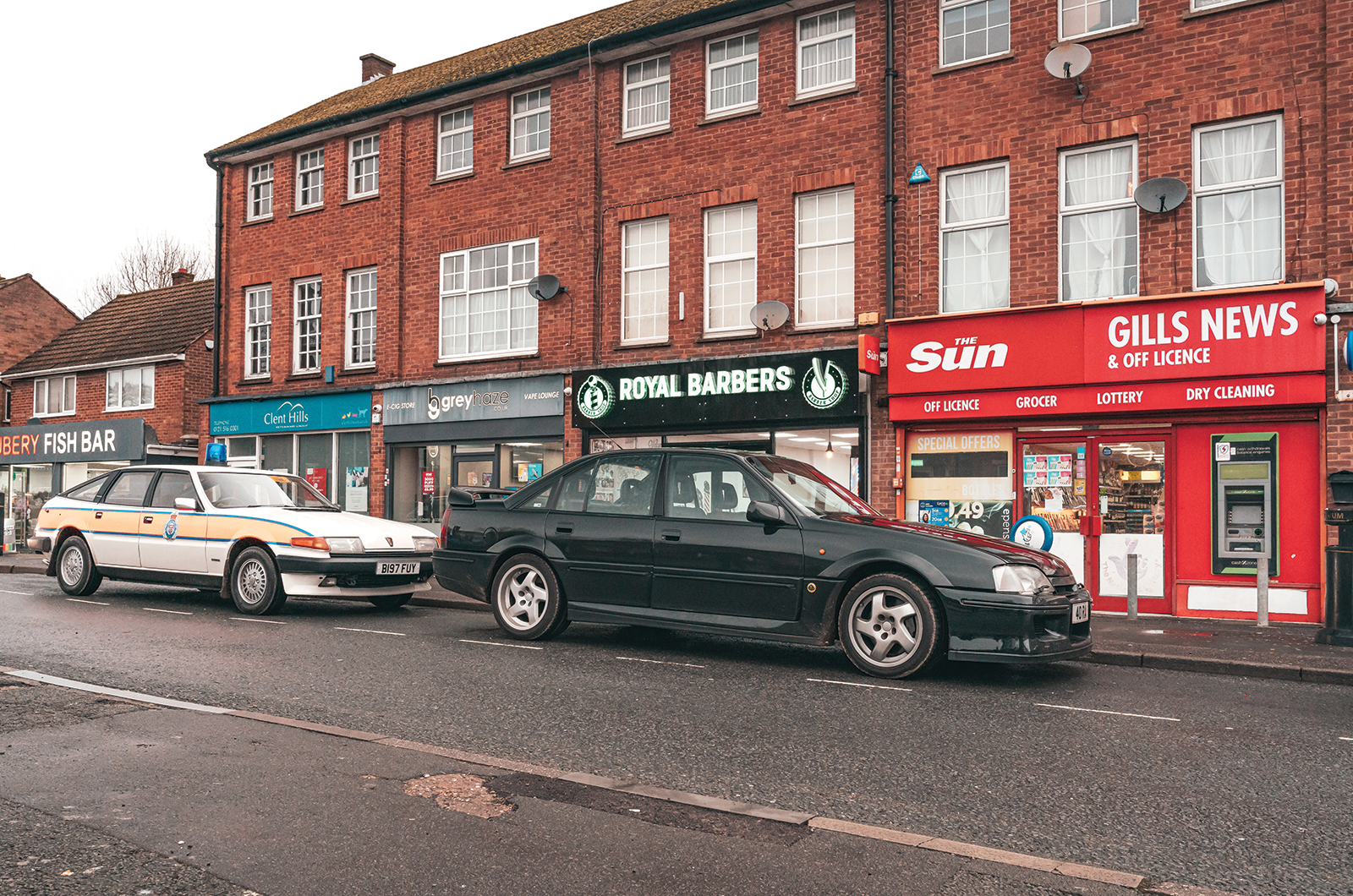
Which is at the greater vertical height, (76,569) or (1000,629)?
(1000,629)

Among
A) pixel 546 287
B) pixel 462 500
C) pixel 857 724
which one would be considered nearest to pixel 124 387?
pixel 546 287

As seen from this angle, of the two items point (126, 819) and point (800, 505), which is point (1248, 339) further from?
point (126, 819)

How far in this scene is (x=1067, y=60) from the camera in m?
13.2

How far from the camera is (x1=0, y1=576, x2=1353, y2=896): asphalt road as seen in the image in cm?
421

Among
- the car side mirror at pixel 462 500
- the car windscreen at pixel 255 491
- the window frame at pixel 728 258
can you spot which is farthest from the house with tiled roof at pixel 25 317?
the car side mirror at pixel 462 500

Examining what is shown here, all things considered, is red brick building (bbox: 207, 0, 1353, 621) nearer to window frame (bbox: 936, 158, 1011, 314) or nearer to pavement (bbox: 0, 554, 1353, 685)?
window frame (bbox: 936, 158, 1011, 314)

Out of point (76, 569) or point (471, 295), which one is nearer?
point (76, 569)

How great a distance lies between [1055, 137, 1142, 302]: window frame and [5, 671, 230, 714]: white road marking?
436 inches

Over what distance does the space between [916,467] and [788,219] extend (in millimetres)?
4259

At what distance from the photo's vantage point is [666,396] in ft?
54.0

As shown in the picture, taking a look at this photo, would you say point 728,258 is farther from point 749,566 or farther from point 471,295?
point 749,566

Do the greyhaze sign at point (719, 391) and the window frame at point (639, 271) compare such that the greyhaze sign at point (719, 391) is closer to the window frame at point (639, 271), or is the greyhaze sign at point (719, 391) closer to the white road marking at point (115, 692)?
the window frame at point (639, 271)

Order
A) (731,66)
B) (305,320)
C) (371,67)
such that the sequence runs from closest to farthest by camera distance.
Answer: (731,66)
(305,320)
(371,67)

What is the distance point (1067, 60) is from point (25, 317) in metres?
36.0
